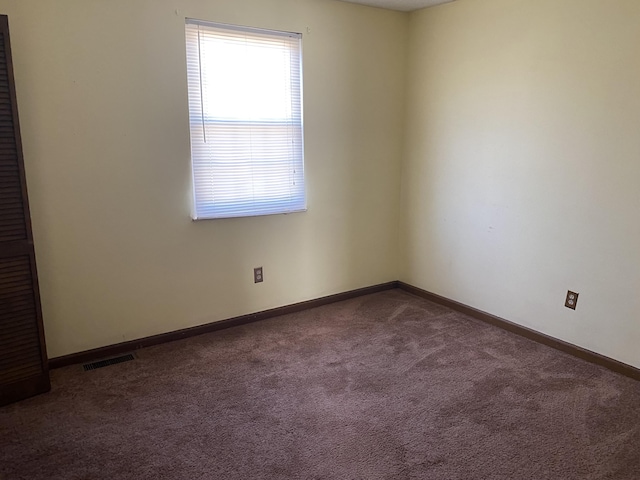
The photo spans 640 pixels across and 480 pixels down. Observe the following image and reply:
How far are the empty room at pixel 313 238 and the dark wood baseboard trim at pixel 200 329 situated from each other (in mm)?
14

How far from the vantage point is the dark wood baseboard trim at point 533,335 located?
2.73 meters

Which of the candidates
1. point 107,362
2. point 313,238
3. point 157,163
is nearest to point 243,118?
point 157,163

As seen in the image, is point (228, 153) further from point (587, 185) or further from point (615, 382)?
point (615, 382)

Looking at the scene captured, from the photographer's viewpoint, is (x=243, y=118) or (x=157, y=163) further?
(x=243, y=118)

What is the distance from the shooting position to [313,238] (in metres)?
3.71

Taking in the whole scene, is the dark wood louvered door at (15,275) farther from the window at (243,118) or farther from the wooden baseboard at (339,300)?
the window at (243,118)

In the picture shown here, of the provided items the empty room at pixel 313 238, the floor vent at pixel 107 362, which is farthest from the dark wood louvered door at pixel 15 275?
the floor vent at pixel 107 362

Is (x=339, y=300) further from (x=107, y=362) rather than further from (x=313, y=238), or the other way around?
(x=107, y=362)

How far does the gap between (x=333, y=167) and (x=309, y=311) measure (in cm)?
120

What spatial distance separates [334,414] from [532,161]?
2.10m

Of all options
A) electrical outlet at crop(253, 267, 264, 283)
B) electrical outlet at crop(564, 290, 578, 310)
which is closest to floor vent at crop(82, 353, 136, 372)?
electrical outlet at crop(253, 267, 264, 283)

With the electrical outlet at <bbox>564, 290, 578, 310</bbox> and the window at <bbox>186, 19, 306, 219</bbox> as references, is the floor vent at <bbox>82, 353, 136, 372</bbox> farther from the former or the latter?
the electrical outlet at <bbox>564, 290, 578, 310</bbox>

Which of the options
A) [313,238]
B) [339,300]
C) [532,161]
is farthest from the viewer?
[339,300]

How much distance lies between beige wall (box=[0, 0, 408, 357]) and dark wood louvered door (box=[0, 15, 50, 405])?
33cm
